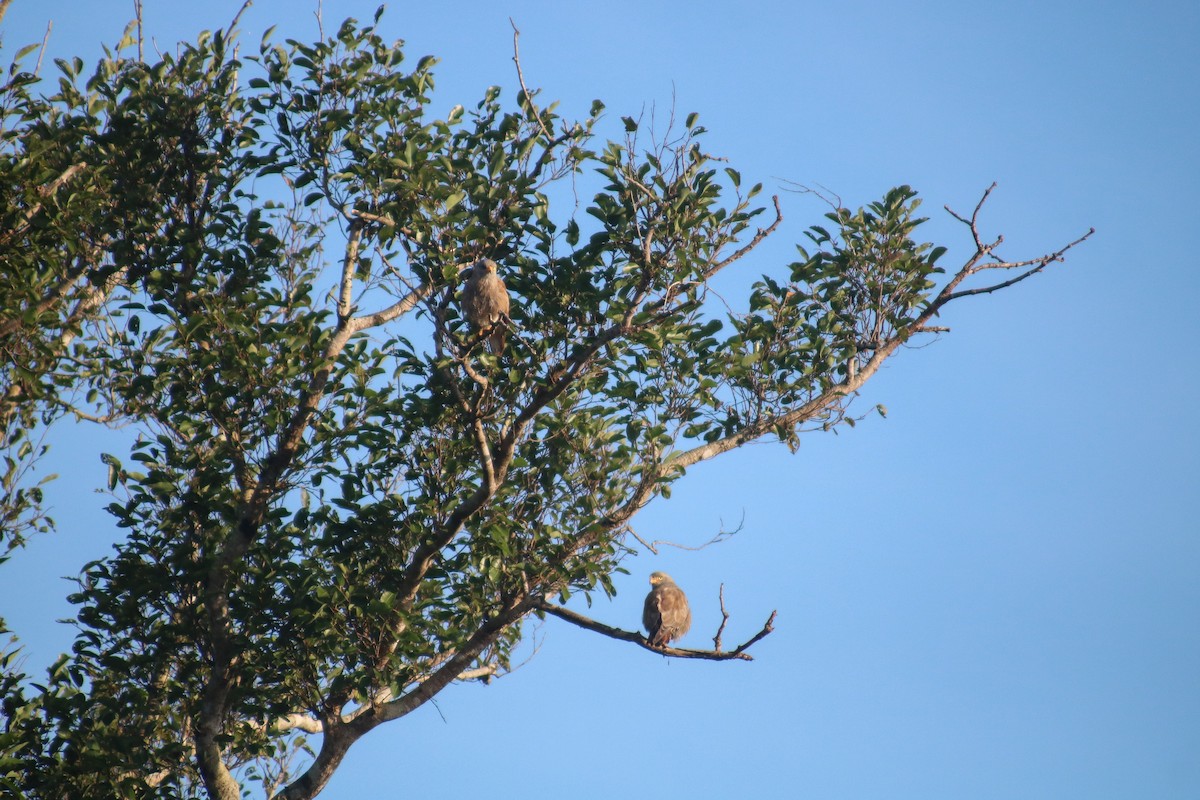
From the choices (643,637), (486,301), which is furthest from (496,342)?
(643,637)

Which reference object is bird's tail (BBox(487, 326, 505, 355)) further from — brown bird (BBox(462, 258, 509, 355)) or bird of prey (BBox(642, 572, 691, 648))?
bird of prey (BBox(642, 572, 691, 648))

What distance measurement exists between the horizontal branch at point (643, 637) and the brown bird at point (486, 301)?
6.10 ft

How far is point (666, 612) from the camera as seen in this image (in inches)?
387

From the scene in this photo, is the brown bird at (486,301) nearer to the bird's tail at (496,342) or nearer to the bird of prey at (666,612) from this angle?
the bird's tail at (496,342)

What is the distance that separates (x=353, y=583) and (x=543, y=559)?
1.28 meters

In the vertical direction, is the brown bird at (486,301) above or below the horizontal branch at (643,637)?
above

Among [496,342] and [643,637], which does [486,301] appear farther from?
[643,637]

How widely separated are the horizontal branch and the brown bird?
1.86m

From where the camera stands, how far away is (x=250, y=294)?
822 centimetres

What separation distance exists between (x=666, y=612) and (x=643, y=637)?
7.33 feet

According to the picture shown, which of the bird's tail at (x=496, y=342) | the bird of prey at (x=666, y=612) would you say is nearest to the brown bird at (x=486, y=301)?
the bird's tail at (x=496, y=342)

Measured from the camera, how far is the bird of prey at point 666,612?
982cm

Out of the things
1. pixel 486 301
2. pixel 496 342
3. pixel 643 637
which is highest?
pixel 486 301

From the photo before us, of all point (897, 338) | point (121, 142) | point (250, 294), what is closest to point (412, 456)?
point (250, 294)
